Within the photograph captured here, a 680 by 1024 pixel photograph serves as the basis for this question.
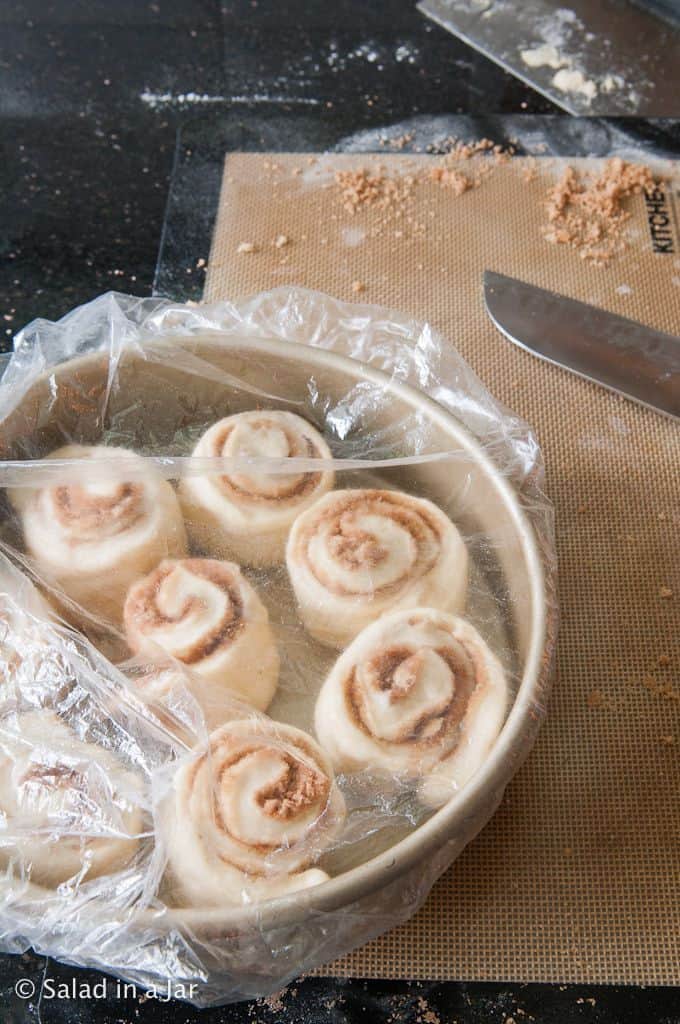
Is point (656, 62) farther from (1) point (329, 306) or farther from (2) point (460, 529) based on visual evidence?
(2) point (460, 529)

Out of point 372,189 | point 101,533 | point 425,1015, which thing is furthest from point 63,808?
point 372,189

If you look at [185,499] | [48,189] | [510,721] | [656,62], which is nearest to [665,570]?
[510,721]

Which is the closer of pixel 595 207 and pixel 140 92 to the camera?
pixel 595 207

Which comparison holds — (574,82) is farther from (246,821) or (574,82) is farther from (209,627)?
(246,821)

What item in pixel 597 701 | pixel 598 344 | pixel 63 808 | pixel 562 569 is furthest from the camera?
pixel 598 344

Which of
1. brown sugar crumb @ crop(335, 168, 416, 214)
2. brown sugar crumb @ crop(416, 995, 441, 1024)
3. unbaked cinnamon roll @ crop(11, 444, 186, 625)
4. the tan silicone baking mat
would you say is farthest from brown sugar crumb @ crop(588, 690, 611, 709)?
brown sugar crumb @ crop(335, 168, 416, 214)

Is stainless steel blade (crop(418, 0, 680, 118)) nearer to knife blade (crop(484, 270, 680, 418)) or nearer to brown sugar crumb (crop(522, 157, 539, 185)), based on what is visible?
brown sugar crumb (crop(522, 157, 539, 185))
